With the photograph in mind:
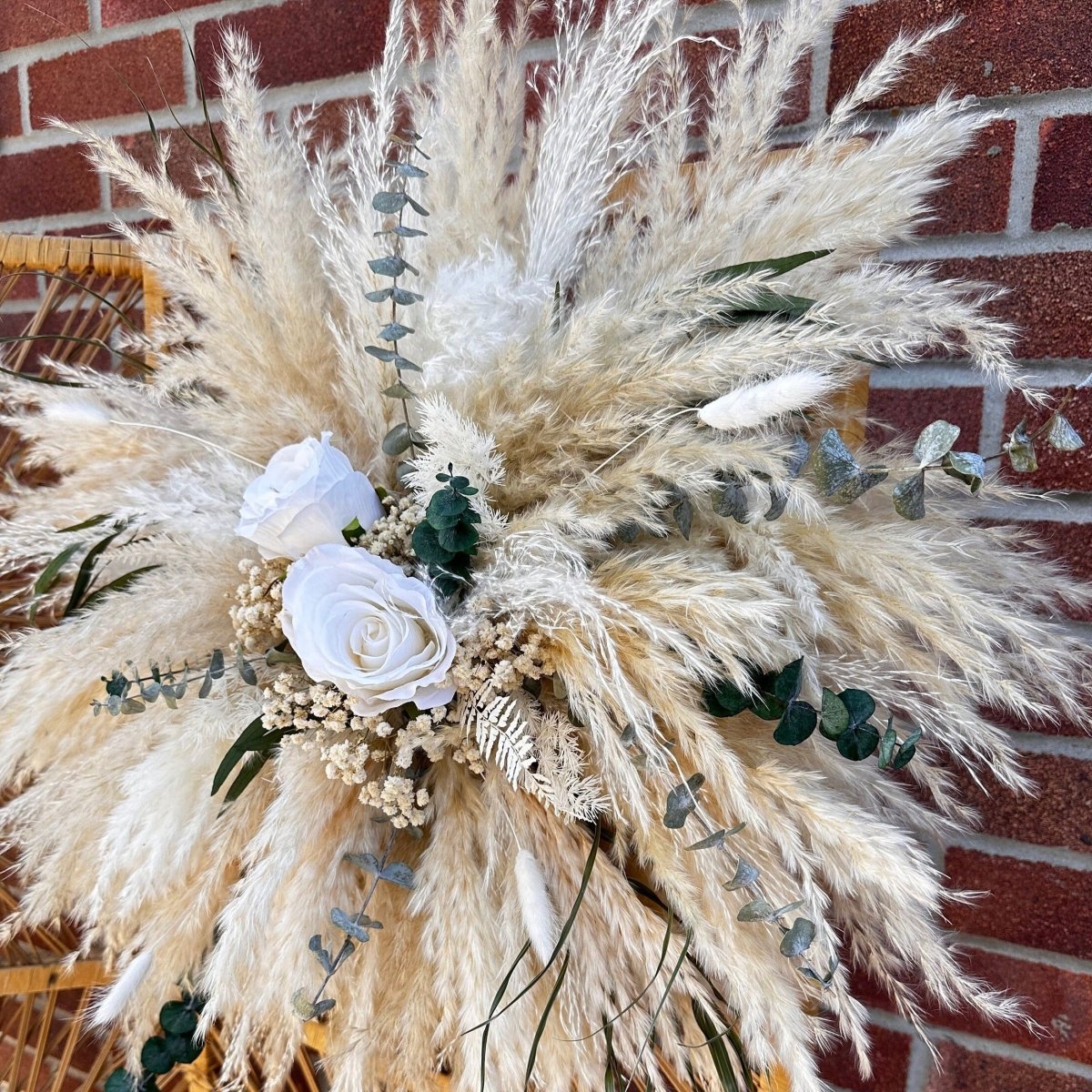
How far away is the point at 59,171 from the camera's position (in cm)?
110

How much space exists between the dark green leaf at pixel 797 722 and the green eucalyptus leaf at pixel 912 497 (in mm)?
115

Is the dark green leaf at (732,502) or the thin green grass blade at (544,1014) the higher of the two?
the dark green leaf at (732,502)

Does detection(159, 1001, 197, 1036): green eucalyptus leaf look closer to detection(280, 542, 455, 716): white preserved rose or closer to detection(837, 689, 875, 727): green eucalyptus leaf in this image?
detection(280, 542, 455, 716): white preserved rose

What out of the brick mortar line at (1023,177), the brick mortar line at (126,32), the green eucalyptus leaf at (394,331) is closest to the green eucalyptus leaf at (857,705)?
the green eucalyptus leaf at (394,331)

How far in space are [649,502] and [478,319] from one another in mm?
141

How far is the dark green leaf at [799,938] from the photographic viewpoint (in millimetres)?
425

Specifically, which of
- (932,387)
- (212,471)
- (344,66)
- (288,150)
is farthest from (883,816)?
(344,66)

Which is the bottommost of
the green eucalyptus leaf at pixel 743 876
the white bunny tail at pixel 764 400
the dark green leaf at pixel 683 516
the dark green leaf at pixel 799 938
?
the dark green leaf at pixel 799 938

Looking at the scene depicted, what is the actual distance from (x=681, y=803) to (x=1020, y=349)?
19.1 inches

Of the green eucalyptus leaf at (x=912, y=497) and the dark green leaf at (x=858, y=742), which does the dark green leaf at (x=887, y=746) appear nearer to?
the dark green leaf at (x=858, y=742)

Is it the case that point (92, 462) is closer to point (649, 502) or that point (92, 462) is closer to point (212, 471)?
point (212, 471)

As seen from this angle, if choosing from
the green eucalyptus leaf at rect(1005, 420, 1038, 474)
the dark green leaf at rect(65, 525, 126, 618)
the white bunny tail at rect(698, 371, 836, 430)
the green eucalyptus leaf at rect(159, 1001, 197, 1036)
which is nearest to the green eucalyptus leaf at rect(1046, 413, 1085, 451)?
the green eucalyptus leaf at rect(1005, 420, 1038, 474)

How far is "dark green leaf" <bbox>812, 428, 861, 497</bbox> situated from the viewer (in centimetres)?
44

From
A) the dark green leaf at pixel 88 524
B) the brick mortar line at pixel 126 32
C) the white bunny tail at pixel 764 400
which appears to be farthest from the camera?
the brick mortar line at pixel 126 32
